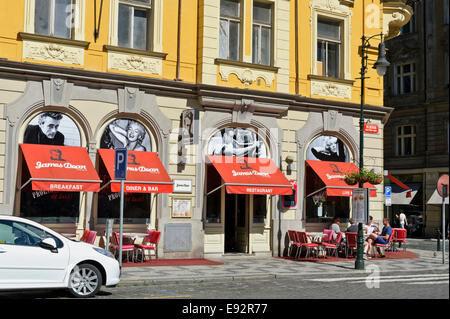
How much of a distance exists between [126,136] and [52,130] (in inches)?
92.5

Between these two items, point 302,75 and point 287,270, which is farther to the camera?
point 302,75

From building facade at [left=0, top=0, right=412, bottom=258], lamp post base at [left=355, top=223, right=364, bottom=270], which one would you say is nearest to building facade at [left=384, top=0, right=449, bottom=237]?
building facade at [left=0, top=0, right=412, bottom=258]

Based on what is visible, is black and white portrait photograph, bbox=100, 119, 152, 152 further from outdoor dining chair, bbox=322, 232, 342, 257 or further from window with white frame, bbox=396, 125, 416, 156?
window with white frame, bbox=396, 125, 416, 156

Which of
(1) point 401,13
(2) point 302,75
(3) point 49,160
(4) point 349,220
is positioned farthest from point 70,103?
(1) point 401,13

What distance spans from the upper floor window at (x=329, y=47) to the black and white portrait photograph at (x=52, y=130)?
9938 millimetres

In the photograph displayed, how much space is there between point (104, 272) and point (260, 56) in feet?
39.8

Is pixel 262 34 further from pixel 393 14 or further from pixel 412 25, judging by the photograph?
pixel 412 25

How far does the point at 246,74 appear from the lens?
65.4ft

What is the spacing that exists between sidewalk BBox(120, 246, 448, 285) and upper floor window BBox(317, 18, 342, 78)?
24.9 feet

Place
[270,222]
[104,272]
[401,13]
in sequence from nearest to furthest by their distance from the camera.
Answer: [104,272] < [270,222] < [401,13]

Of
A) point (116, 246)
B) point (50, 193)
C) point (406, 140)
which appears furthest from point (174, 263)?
point (406, 140)

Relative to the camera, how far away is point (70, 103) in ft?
55.9

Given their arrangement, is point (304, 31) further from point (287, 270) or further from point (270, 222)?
point (287, 270)

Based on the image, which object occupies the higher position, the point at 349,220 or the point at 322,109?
the point at 322,109
